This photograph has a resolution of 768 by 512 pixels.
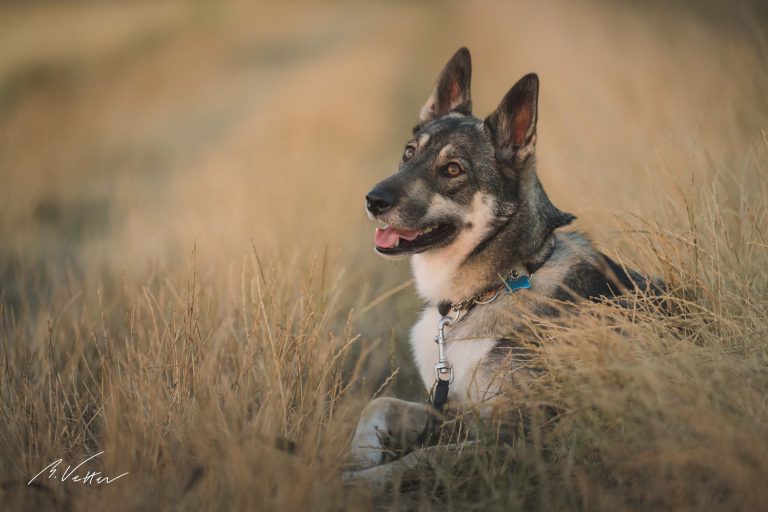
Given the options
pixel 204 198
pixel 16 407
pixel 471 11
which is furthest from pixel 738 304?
pixel 471 11

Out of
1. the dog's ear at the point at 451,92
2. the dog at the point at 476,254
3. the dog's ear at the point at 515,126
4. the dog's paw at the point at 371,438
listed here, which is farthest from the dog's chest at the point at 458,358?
the dog's ear at the point at 451,92

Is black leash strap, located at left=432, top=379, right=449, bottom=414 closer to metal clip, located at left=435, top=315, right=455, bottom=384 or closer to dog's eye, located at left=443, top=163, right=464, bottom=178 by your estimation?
metal clip, located at left=435, top=315, right=455, bottom=384

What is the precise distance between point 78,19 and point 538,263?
21.4 meters

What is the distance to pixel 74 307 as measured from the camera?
16.1 ft

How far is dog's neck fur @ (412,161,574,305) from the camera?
382cm

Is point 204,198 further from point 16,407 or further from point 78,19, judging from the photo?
point 78,19

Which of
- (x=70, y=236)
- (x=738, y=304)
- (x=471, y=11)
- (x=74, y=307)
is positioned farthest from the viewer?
(x=471, y=11)

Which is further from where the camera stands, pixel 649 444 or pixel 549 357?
pixel 549 357

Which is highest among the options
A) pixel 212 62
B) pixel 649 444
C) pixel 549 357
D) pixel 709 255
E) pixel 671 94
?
pixel 212 62

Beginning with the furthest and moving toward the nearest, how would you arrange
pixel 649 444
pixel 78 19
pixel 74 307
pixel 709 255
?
pixel 78 19 → pixel 74 307 → pixel 709 255 → pixel 649 444

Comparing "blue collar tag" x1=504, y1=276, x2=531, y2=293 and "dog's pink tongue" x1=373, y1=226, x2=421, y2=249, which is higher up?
"dog's pink tongue" x1=373, y1=226, x2=421, y2=249

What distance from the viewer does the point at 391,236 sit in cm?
385

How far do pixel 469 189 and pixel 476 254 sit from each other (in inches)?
14.6
